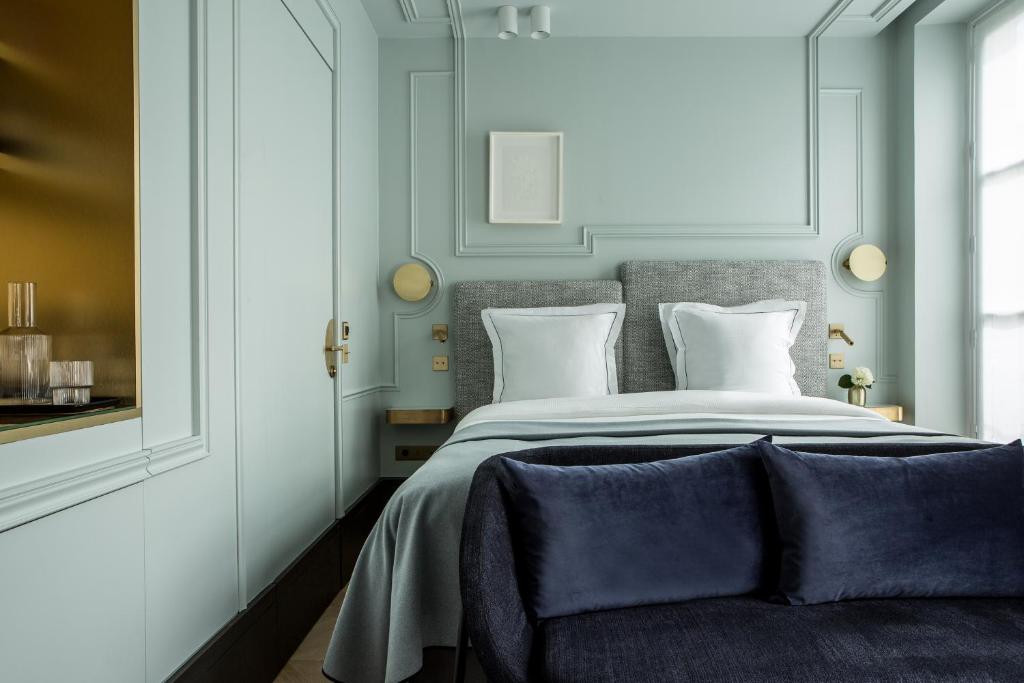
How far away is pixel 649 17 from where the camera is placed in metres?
3.36

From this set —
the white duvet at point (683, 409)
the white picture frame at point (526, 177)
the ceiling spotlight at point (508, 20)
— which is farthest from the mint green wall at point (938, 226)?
the ceiling spotlight at point (508, 20)

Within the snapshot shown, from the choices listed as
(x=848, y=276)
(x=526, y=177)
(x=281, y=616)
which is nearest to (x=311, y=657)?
(x=281, y=616)

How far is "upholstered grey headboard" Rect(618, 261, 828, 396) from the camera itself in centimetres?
342

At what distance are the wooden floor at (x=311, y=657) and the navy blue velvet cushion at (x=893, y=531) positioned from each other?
1.28 metres

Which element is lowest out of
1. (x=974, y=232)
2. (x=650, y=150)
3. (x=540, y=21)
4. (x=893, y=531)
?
(x=893, y=531)

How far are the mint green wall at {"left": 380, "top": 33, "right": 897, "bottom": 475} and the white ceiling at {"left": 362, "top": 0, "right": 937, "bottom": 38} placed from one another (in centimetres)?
8

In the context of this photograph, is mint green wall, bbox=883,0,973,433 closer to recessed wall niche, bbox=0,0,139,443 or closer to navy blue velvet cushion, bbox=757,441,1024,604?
navy blue velvet cushion, bbox=757,441,1024,604

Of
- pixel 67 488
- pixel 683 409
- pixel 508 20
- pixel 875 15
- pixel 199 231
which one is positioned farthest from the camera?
pixel 875 15

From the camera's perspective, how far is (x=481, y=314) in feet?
11.1

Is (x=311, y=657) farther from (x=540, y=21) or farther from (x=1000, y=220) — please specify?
(x=1000, y=220)

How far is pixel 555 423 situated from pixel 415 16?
2.19 meters

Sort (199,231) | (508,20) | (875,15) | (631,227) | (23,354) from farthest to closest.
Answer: (631,227), (875,15), (508,20), (199,231), (23,354)

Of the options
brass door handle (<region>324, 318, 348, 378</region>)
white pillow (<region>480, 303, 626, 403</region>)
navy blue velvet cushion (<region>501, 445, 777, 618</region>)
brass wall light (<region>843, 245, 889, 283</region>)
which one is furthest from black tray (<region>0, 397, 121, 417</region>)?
brass wall light (<region>843, 245, 889, 283</region>)

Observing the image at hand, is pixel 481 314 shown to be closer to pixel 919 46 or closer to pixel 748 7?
pixel 748 7
